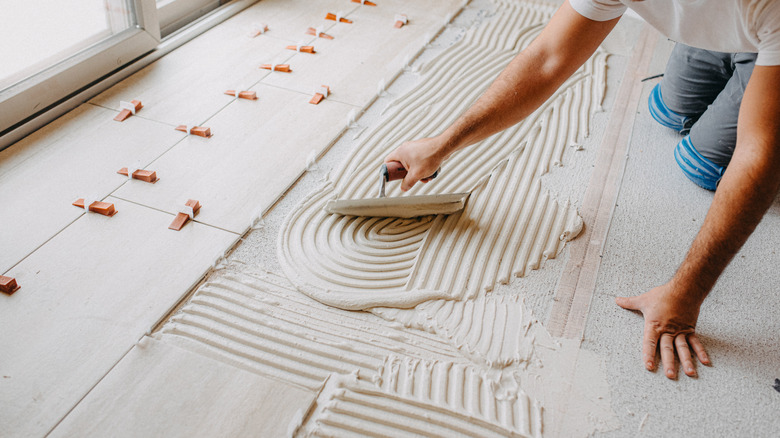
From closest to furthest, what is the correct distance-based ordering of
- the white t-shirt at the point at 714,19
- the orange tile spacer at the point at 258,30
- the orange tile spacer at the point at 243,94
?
the white t-shirt at the point at 714,19 < the orange tile spacer at the point at 243,94 < the orange tile spacer at the point at 258,30

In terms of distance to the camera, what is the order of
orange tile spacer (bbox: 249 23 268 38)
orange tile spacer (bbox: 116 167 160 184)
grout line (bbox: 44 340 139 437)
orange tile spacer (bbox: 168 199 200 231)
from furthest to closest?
orange tile spacer (bbox: 249 23 268 38), orange tile spacer (bbox: 116 167 160 184), orange tile spacer (bbox: 168 199 200 231), grout line (bbox: 44 340 139 437)

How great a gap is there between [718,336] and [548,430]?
58 centimetres

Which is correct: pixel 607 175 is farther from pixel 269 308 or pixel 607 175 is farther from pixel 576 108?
pixel 269 308

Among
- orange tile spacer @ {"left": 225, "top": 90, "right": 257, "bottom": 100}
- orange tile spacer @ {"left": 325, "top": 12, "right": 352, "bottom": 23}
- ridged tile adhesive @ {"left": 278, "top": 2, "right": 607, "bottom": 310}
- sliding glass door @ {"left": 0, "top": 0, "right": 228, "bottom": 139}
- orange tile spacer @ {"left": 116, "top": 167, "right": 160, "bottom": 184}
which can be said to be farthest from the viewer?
orange tile spacer @ {"left": 325, "top": 12, "right": 352, "bottom": 23}

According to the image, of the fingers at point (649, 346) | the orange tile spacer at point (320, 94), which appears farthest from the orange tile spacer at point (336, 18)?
the fingers at point (649, 346)

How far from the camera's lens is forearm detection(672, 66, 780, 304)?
4.24ft

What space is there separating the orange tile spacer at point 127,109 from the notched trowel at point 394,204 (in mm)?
912

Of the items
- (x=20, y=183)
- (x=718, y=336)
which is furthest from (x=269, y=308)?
(x=718, y=336)

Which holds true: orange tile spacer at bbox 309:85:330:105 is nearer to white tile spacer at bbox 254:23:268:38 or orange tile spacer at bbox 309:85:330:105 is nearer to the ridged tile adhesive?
the ridged tile adhesive

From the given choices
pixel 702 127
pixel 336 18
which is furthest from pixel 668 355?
pixel 336 18

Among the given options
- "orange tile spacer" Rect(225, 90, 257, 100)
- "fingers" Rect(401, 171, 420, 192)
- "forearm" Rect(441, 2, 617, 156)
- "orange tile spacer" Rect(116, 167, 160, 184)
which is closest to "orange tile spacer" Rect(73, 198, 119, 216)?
"orange tile spacer" Rect(116, 167, 160, 184)

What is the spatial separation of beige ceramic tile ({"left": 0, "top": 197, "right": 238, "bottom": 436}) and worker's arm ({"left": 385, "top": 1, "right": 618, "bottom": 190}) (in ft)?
1.85

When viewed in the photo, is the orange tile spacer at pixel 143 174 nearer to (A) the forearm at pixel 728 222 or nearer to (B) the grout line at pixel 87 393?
(B) the grout line at pixel 87 393

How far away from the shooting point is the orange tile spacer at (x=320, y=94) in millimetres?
2244
